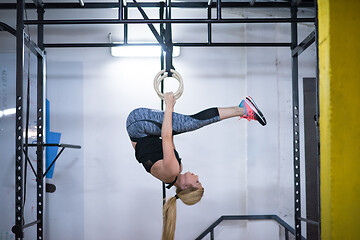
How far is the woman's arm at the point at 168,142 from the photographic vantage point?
2.45m

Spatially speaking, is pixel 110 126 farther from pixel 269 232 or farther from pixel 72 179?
pixel 269 232

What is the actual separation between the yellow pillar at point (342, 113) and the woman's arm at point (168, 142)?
1.07 meters

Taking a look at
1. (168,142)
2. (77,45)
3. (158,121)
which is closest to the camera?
(168,142)

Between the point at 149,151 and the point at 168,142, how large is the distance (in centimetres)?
23

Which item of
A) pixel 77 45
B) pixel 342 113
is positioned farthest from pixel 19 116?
pixel 342 113

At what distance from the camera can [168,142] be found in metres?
2.45

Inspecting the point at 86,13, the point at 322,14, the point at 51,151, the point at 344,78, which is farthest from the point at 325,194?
the point at 86,13

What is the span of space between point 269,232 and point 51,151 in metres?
2.48

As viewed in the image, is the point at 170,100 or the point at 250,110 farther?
the point at 250,110

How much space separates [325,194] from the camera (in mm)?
1732

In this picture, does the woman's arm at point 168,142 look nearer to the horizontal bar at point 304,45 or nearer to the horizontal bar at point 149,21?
the horizontal bar at point 149,21

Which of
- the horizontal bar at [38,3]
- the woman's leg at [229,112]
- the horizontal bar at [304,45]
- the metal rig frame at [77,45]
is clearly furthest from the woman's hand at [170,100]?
the horizontal bar at [38,3]

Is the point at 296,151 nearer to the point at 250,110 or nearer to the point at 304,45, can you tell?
the point at 250,110

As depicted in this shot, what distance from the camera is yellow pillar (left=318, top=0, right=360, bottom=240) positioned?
5.41 feet
